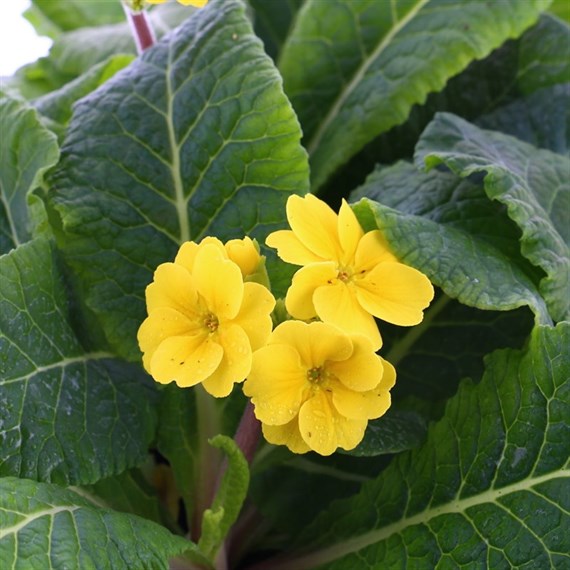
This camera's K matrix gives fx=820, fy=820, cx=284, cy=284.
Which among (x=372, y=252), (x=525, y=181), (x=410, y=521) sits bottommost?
(x=410, y=521)

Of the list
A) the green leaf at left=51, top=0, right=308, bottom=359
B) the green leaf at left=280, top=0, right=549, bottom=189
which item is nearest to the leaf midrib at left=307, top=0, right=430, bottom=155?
the green leaf at left=280, top=0, right=549, bottom=189

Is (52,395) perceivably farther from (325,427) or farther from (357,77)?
(357,77)

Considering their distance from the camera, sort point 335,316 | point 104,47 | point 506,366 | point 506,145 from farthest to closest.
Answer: point 104,47
point 506,145
point 506,366
point 335,316

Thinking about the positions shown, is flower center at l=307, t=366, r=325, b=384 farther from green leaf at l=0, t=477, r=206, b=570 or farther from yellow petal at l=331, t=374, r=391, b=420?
green leaf at l=0, t=477, r=206, b=570

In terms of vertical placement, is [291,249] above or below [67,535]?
above

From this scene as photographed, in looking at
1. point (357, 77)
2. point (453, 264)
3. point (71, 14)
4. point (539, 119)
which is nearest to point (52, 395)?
point (453, 264)

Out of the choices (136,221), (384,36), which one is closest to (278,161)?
(136,221)

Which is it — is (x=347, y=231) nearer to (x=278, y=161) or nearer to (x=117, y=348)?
(x=278, y=161)
